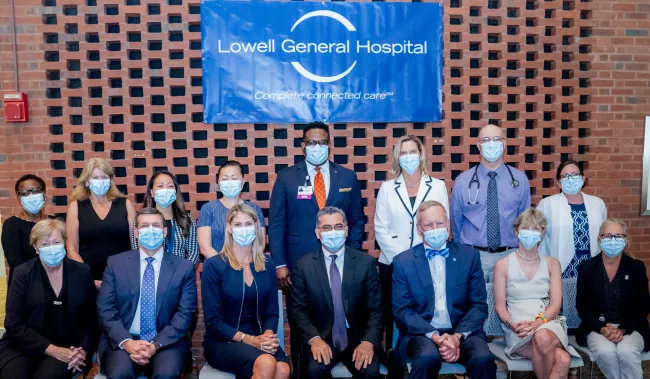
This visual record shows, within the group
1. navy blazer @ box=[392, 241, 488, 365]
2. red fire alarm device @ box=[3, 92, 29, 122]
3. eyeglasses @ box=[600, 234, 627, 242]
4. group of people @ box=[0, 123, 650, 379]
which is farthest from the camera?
red fire alarm device @ box=[3, 92, 29, 122]

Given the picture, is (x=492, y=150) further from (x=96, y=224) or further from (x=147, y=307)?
(x=96, y=224)

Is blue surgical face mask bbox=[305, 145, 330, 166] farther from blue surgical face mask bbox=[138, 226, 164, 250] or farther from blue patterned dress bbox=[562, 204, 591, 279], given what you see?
blue patterned dress bbox=[562, 204, 591, 279]

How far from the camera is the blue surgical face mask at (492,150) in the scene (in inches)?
141

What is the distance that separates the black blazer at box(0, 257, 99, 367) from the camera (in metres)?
2.88

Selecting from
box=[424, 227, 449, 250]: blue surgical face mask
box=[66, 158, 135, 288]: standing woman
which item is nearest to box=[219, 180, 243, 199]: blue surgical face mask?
box=[66, 158, 135, 288]: standing woman

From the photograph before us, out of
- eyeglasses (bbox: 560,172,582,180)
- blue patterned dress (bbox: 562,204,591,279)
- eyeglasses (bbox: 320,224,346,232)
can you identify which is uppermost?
eyeglasses (bbox: 560,172,582,180)

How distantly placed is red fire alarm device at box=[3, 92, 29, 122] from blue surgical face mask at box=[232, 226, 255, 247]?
2.27 m

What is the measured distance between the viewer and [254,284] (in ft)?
9.72

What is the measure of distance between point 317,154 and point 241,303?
1101mm

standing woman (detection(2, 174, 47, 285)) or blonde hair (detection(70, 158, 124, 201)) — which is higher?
blonde hair (detection(70, 158, 124, 201))

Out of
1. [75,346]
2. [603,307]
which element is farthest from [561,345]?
[75,346]

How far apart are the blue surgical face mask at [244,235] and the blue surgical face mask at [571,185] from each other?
211 cm

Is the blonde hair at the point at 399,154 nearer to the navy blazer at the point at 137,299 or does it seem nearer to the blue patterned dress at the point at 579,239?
the blue patterned dress at the point at 579,239

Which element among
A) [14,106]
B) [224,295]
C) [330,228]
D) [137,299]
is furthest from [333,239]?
[14,106]
